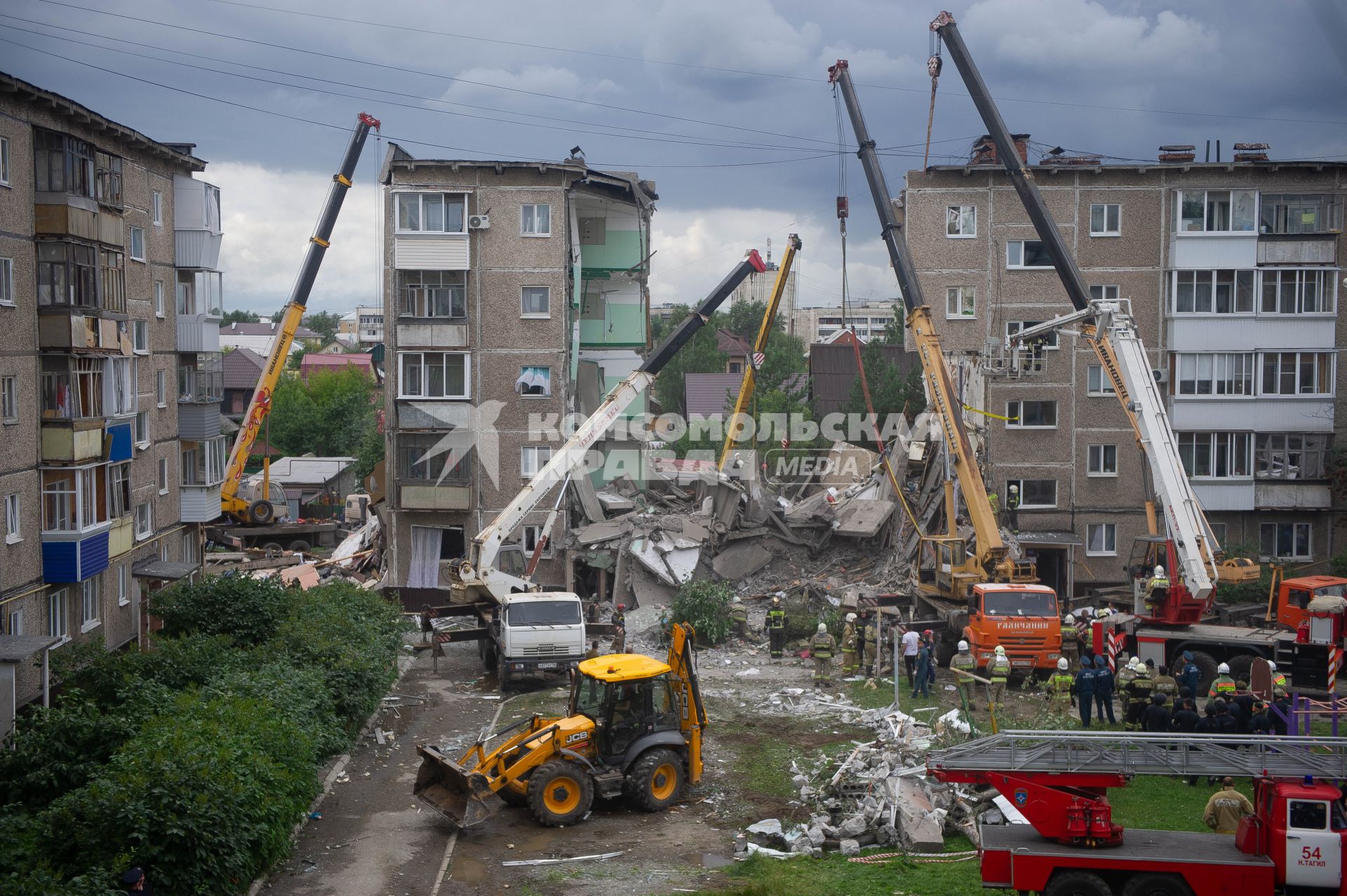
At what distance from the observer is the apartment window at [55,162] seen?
22.9 m

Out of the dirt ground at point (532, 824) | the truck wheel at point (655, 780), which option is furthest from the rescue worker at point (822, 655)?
the truck wheel at point (655, 780)

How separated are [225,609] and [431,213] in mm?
15460

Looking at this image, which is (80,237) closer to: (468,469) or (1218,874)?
(468,469)

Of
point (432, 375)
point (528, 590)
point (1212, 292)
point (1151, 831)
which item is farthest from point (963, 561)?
point (432, 375)

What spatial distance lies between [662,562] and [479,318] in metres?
9.88

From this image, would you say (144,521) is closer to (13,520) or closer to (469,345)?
(13,520)

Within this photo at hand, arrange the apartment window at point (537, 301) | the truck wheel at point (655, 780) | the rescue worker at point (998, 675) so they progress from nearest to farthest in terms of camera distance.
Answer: the truck wheel at point (655, 780) → the rescue worker at point (998, 675) → the apartment window at point (537, 301)

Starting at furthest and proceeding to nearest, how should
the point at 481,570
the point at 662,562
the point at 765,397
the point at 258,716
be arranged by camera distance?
the point at 765,397
the point at 662,562
the point at 481,570
the point at 258,716

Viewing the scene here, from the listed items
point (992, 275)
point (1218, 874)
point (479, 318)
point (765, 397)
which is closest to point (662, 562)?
point (479, 318)

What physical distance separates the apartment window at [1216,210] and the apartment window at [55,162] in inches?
1147

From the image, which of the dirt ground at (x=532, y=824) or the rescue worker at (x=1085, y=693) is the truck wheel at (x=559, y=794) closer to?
the dirt ground at (x=532, y=824)

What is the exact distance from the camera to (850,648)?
82.0ft

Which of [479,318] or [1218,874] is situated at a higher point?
[479,318]

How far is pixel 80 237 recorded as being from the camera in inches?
923
